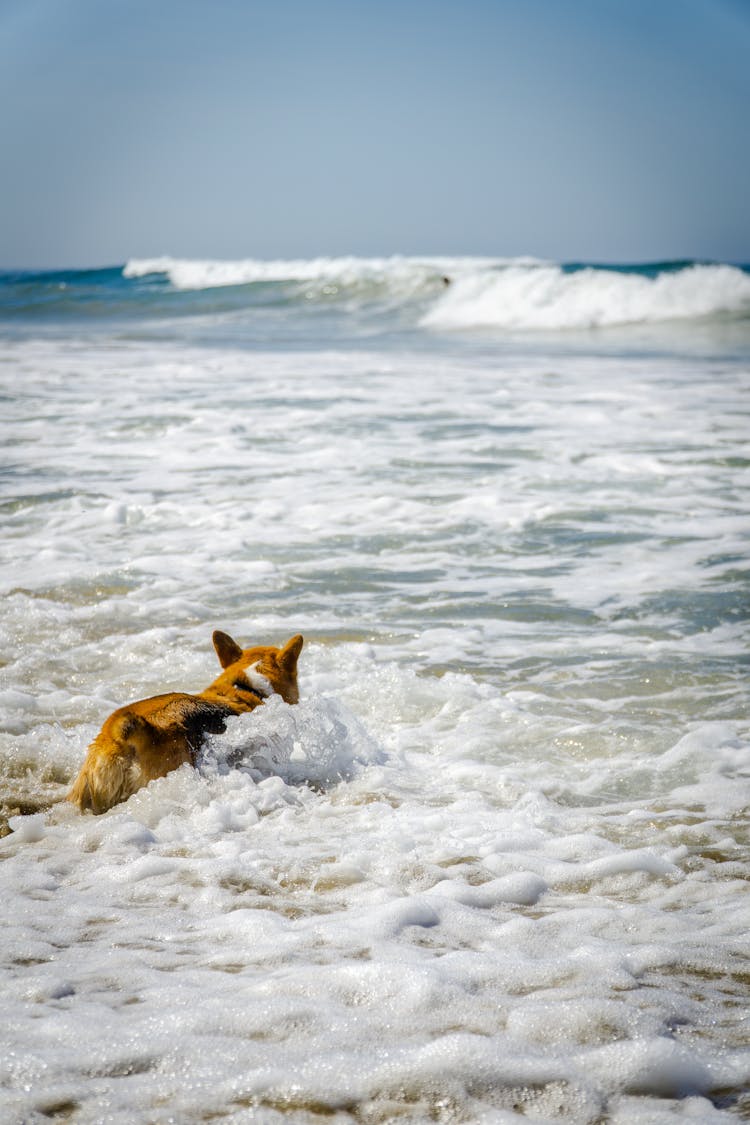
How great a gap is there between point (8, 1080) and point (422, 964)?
0.97m

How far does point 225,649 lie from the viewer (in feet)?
13.2

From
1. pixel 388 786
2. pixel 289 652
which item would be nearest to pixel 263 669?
pixel 289 652

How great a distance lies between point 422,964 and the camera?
2.44 m

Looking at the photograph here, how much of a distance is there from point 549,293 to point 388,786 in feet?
91.9

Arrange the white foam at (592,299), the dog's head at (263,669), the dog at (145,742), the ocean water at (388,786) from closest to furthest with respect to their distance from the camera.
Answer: the ocean water at (388,786)
the dog at (145,742)
the dog's head at (263,669)
the white foam at (592,299)

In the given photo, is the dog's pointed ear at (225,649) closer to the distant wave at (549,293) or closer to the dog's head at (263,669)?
the dog's head at (263,669)

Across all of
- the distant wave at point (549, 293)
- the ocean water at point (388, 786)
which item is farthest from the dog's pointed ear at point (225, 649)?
the distant wave at point (549, 293)

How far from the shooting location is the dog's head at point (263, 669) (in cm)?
391

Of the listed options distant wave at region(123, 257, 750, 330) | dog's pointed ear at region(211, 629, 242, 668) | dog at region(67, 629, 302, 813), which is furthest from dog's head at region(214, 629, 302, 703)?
distant wave at region(123, 257, 750, 330)

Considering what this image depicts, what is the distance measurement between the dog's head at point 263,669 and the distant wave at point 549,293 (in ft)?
79.8

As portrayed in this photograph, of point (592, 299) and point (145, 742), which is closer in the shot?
point (145, 742)

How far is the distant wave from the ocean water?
18.4 m

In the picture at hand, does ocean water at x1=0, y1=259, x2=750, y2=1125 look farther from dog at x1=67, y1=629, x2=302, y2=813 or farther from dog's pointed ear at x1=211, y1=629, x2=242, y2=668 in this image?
dog's pointed ear at x1=211, y1=629, x2=242, y2=668

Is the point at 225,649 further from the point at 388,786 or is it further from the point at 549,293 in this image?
the point at 549,293
